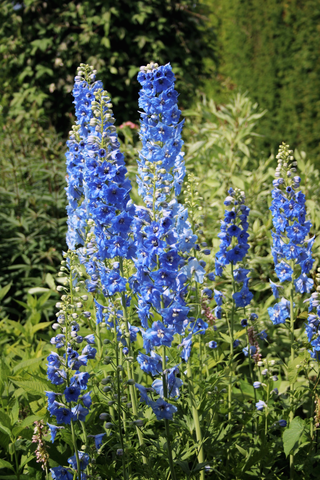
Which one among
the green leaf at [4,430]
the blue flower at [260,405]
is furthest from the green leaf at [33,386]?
the blue flower at [260,405]

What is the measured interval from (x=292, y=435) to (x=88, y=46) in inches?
213

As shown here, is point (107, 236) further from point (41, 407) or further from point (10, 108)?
point (10, 108)

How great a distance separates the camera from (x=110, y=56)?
236 inches

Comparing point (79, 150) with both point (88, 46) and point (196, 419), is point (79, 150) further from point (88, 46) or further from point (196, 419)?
point (88, 46)

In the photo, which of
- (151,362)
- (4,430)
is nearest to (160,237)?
(151,362)

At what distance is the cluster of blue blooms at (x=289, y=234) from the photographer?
2434 millimetres

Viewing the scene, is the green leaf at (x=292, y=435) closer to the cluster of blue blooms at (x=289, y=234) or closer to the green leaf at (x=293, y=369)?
the green leaf at (x=293, y=369)

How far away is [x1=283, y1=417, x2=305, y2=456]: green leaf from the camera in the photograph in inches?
86.2

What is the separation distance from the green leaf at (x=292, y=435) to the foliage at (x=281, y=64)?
6554mm

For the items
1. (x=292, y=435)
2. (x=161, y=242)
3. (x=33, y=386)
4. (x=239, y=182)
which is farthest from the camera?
(x=239, y=182)

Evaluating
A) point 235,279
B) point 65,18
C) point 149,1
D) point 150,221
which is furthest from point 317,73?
point 150,221

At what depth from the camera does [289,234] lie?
2.43 metres

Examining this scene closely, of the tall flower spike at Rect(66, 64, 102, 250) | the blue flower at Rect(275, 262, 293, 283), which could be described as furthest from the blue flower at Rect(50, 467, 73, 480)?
the blue flower at Rect(275, 262, 293, 283)

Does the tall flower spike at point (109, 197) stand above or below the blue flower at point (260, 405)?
above
